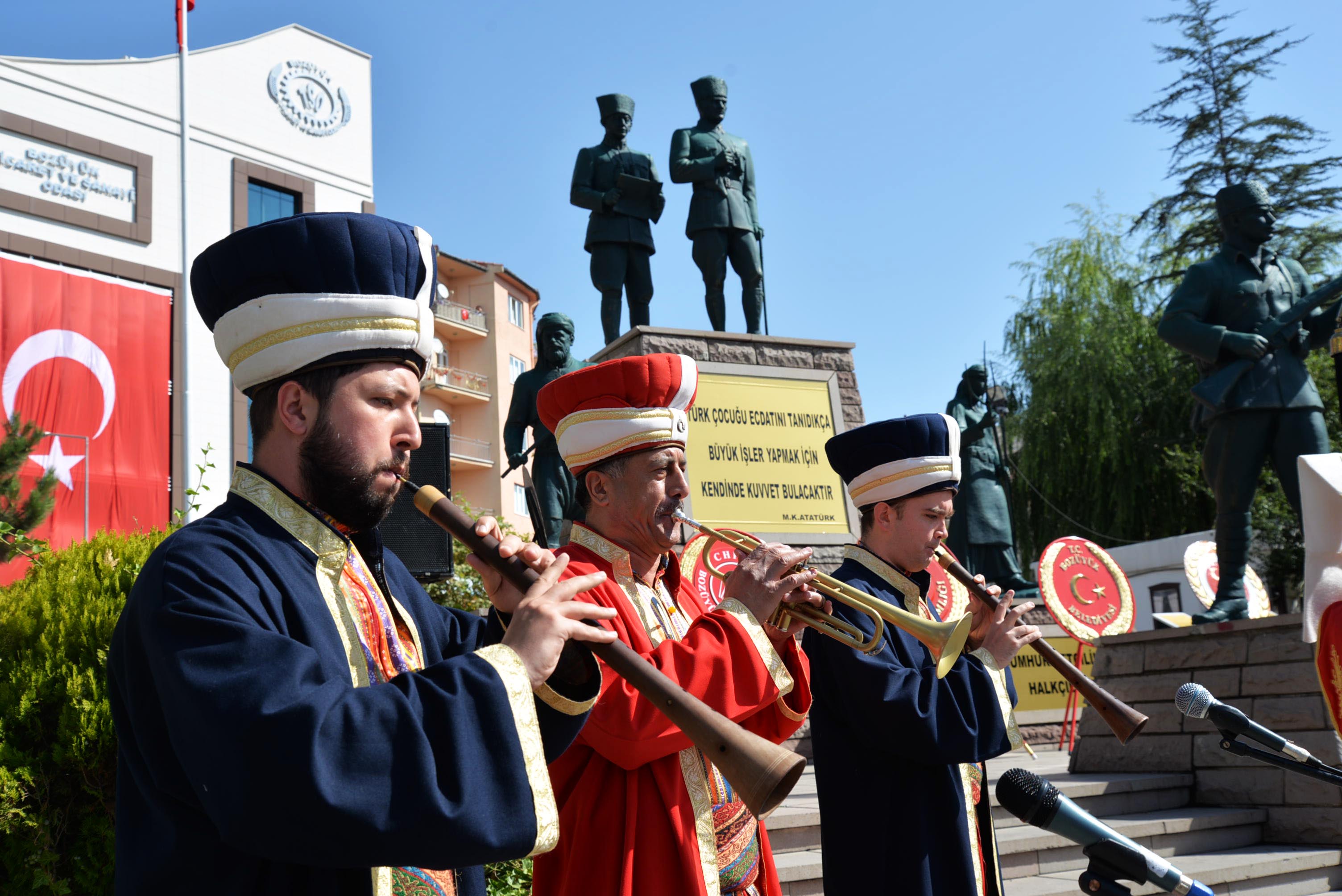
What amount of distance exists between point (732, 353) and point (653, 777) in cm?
762

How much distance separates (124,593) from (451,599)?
659 centimetres

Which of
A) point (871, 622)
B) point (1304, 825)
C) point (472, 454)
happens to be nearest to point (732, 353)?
point (1304, 825)

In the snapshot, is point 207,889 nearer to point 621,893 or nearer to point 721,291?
point 621,893

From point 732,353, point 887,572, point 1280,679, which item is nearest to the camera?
point 887,572

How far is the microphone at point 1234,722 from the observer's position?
2674 millimetres

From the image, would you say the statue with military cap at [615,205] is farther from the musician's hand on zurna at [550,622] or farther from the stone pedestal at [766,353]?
the musician's hand on zurna at [550,622]

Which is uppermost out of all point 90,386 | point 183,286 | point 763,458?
point 183,286

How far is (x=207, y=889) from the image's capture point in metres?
1.80

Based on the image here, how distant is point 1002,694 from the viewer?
373 centimetres

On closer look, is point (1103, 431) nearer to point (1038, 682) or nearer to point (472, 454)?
point (1038, 682)

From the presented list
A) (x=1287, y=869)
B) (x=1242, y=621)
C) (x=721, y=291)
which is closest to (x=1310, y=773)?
(x=1287, y=869)

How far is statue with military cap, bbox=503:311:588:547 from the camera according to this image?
9.36m

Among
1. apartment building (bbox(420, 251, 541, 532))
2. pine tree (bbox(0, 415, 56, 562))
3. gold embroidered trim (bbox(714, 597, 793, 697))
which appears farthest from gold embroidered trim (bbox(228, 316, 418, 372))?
apartment building (bbox(420, 251, 541, 532))

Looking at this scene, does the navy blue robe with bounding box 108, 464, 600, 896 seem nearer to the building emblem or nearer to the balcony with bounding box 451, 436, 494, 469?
the building emblem
